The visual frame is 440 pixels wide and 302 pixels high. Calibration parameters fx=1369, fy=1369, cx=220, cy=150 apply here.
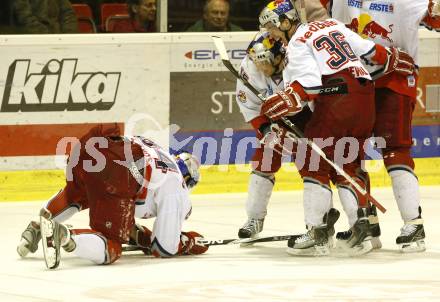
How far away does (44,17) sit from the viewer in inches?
347

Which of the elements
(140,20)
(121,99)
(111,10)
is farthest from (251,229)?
(111,10)

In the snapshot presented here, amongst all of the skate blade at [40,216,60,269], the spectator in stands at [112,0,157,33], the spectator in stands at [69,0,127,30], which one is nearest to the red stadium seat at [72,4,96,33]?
the spectator in stands at [69,0,127,30]

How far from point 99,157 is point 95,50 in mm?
2445

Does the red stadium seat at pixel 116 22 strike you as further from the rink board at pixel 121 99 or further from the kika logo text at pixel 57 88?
the kika logo text at pixel 57 88

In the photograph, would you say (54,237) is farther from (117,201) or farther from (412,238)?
(412,238)

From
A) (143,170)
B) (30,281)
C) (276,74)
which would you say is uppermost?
(276,74)

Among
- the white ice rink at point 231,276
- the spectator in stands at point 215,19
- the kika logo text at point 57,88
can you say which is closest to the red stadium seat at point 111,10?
the spectator in stands at point 215,19

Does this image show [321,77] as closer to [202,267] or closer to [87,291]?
[202,267]

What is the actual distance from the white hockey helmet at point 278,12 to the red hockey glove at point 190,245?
3.58ft

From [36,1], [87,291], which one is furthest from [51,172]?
[87,291]

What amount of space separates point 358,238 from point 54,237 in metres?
1.48

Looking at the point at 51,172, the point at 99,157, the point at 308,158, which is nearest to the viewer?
the point at 99,157

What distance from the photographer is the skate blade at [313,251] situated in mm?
6582

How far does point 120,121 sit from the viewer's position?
Result: 8.66 m
